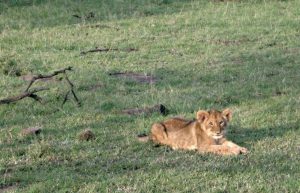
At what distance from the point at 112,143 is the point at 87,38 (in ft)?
24.7

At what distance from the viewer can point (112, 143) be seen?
324 inches

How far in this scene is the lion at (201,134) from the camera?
25.6ft

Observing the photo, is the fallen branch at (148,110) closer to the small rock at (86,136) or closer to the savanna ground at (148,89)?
the savanna ground at (148,89)

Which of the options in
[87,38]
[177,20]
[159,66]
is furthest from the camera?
[177,20]

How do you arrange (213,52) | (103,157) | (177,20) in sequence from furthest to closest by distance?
(177,20) < (213,52) < (103,157)

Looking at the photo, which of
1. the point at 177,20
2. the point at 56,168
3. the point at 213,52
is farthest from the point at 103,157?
the point at 177,20

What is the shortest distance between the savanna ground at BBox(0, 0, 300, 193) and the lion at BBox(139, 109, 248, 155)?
143mm

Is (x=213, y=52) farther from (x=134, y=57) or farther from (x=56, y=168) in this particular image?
(x=56, y=168)

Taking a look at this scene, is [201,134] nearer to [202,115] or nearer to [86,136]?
[202,115]

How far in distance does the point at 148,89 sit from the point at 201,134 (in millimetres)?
3243

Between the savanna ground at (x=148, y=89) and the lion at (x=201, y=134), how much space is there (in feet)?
0.47

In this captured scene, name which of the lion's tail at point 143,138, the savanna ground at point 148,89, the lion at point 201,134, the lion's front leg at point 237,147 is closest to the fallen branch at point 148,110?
the savanna ground at point 148,89

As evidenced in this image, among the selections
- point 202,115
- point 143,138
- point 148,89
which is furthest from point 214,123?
point 148,89

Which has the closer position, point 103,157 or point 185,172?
point 185,172
